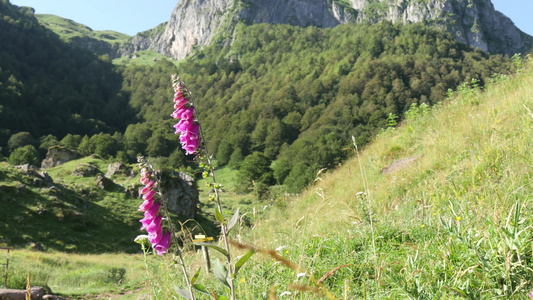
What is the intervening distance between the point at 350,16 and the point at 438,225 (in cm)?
20862

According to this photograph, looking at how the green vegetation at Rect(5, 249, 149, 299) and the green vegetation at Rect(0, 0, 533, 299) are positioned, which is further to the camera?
the green vegetation at Rect(5, 249, 149, 299)

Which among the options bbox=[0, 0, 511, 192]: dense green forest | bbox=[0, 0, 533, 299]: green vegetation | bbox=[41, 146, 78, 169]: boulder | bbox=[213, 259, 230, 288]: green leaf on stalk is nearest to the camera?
bbox=[213, 259, 230, 288]: green leaf on stalk

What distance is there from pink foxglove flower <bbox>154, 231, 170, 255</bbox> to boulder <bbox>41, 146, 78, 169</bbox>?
5515 centimetres

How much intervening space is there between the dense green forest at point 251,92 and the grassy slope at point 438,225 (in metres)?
58.3

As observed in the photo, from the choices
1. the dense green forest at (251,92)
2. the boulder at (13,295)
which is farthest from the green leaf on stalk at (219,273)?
the dense green forest at (251,92)

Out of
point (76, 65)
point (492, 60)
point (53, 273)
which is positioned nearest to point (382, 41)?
point (492, 60)

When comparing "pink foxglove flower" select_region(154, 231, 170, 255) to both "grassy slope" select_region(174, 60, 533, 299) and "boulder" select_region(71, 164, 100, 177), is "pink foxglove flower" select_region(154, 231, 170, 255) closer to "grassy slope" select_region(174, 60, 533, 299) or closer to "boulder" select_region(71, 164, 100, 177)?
"grassy slope" select_region(174, 60, 533, 299)

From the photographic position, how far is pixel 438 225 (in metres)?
2.92

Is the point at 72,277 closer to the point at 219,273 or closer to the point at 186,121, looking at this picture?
the point at 186,121

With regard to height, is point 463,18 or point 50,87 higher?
point 463,18

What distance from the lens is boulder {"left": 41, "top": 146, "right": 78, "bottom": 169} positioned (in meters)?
49.8

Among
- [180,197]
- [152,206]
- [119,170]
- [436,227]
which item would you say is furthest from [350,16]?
[152,206]

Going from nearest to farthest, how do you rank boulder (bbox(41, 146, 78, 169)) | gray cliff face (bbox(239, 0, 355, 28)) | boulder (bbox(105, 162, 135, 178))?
1. boulder (bbox(105, 162, 135, 178))
2. boulder (bbox(41, 146, 78, 169))
3. gray cliff face (bbox(239, 0, 355, 28))

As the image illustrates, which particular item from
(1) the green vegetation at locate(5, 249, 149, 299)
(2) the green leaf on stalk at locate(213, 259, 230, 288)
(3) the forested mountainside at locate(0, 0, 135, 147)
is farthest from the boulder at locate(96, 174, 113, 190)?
(3) the forested mountainside at locate(0, 0, 135, 147)
